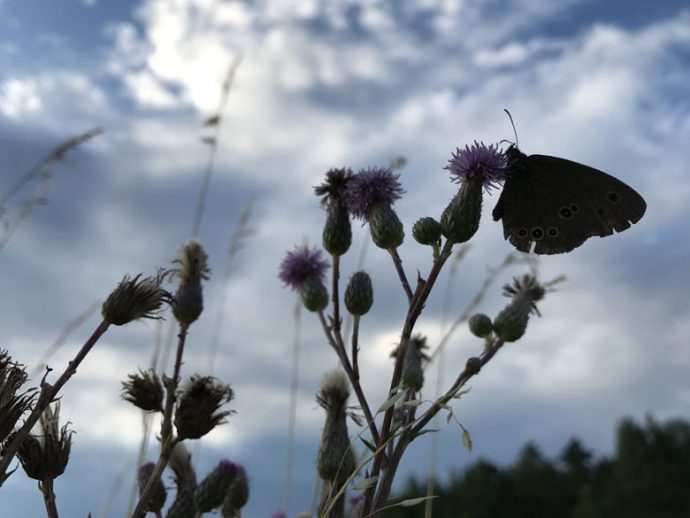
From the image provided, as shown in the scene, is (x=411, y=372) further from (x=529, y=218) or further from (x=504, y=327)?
(x=529, y=218)

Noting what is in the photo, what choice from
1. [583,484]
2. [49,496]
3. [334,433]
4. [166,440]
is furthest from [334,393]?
[583,484]

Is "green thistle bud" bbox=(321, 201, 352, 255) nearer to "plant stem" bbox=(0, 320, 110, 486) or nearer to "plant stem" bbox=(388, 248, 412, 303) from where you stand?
"plant stem" bbox=(388, 248, 412, 303)

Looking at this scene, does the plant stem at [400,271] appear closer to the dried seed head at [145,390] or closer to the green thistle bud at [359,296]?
the green thistle bud at [359,296]

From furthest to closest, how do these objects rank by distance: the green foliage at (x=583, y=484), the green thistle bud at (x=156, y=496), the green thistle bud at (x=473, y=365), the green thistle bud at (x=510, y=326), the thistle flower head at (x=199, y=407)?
1. the green foliage at (x=583, y=484)
2. the green thistle bud at (x=510, y=326)
3. the green thistle bud at (x=473, y=365)
4. the green thistle bud at (x=156, y=496)
5. the thistle flower head at (x=199, y=407)

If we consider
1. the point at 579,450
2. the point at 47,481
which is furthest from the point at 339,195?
the point at 579,450

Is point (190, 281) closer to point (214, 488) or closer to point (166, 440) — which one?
point (214, 488)

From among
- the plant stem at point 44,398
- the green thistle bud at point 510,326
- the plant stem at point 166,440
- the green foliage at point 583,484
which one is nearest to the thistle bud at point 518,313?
the green thistle bud at point 510,326

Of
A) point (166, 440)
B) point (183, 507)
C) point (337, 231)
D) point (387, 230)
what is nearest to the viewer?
point (166, 440)
